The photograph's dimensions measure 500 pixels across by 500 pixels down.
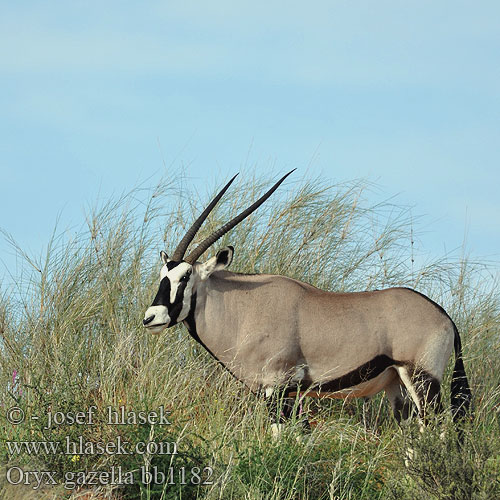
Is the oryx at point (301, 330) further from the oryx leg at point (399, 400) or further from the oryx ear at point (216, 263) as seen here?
the oryx leg at point (399, 400)

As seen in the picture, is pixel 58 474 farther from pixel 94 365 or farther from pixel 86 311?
pixel 86 311

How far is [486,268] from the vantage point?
10.1 meters

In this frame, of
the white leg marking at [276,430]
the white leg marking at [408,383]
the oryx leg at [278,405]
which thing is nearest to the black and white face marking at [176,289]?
the oryx leg at [278,405]

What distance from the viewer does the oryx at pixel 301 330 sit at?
648cm

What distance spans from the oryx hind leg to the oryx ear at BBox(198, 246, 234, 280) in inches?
67.2

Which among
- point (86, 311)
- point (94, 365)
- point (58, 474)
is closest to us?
point (58, 474)

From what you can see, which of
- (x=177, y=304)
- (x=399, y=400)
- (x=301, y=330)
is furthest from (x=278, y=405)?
(x=399, y=400)

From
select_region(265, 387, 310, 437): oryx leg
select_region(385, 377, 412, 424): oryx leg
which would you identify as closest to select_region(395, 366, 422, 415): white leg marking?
select_region(385, 377, 412, 424): oryx leg

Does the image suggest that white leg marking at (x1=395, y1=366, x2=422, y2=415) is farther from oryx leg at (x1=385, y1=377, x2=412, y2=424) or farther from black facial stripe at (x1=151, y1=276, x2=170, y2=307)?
black facial stripe at (x1=151, y1=276, x2=170, y2=307)

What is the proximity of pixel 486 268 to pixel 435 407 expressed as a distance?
3.84 metres

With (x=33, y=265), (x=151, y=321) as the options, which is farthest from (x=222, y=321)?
(x=33, y=265)

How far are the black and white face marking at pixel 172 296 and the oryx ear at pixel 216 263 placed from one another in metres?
0.12

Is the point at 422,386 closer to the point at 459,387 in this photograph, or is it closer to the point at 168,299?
the point at 459,387

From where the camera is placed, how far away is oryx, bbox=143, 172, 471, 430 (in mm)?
6480
